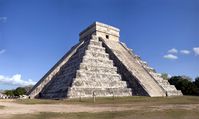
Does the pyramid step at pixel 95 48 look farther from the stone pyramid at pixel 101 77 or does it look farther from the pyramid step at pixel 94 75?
the pyramid step at pixel 94 75

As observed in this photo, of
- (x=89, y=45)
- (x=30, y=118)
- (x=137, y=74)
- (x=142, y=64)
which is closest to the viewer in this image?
(x=30, y=118)

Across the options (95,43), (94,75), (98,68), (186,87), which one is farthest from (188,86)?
(94,75)

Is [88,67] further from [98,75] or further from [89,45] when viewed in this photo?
[89,45]

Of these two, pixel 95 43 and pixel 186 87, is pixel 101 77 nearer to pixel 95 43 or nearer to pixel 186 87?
pixel 95 43

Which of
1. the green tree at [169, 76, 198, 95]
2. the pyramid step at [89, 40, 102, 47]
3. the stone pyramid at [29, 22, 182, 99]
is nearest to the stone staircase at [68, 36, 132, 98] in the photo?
the stone pyramid at [29, 22, 182, 99]

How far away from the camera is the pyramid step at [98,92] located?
24941mm

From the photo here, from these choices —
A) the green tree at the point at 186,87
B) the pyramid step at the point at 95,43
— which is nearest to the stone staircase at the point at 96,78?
the pyramid step at the point at 95,43

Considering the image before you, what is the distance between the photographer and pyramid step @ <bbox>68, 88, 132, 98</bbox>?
2494 centimetres

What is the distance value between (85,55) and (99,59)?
231 cm

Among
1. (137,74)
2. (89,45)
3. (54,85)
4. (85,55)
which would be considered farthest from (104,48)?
(54,85)

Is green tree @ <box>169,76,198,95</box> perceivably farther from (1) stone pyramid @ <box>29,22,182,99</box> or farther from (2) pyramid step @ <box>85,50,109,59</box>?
(2) pyramid step @ <box>85,50,109,59</box>

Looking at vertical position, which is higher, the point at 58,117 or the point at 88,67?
the point at 88,67

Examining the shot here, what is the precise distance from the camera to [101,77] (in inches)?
1141

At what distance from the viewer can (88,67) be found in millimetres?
29078
